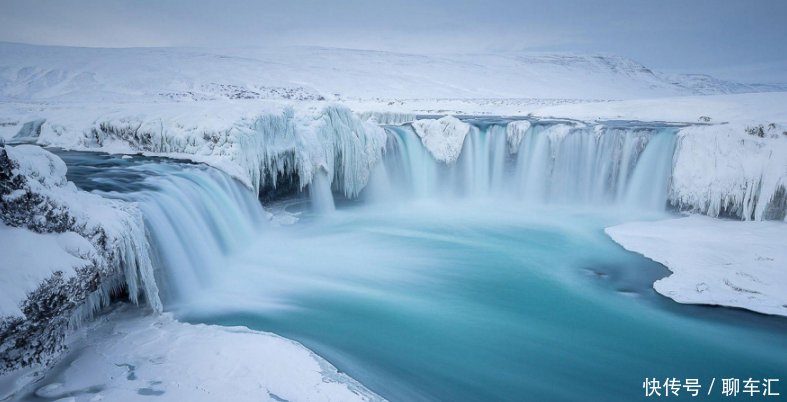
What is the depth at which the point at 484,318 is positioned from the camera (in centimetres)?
551

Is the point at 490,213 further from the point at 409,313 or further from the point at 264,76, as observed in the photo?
the point at 264,76

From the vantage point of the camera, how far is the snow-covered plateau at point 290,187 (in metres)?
3.25

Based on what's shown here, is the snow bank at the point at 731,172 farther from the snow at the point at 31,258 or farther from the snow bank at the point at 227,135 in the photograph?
the snow at the point at 31,258

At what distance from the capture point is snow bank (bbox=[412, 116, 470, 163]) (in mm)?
12422

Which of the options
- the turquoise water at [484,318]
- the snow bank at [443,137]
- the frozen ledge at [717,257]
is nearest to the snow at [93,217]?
the turquoise water at [484,318]

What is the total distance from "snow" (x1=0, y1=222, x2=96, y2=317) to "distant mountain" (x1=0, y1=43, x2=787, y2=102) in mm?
22019

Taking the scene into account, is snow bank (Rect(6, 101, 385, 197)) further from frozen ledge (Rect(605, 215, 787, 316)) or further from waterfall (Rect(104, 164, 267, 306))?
frozen ledge (Rect(605, 215, 787, 316))

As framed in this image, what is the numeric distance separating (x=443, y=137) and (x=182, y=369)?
1003cm

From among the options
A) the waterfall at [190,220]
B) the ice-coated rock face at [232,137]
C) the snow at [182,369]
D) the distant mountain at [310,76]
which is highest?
the distant mountain at [310,76]

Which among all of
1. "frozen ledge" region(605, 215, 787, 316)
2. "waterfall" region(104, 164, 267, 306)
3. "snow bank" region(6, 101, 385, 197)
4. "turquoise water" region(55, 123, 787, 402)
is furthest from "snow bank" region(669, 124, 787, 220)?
"waterfall" region(104, 164, 267, 306)

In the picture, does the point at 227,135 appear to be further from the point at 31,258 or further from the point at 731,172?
the point at 731,172

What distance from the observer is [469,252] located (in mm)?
7988

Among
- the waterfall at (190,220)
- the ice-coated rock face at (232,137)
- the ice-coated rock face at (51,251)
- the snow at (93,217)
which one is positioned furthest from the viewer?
the ice-coated rock face at (232,137)

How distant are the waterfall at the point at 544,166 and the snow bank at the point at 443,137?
0.19 m
